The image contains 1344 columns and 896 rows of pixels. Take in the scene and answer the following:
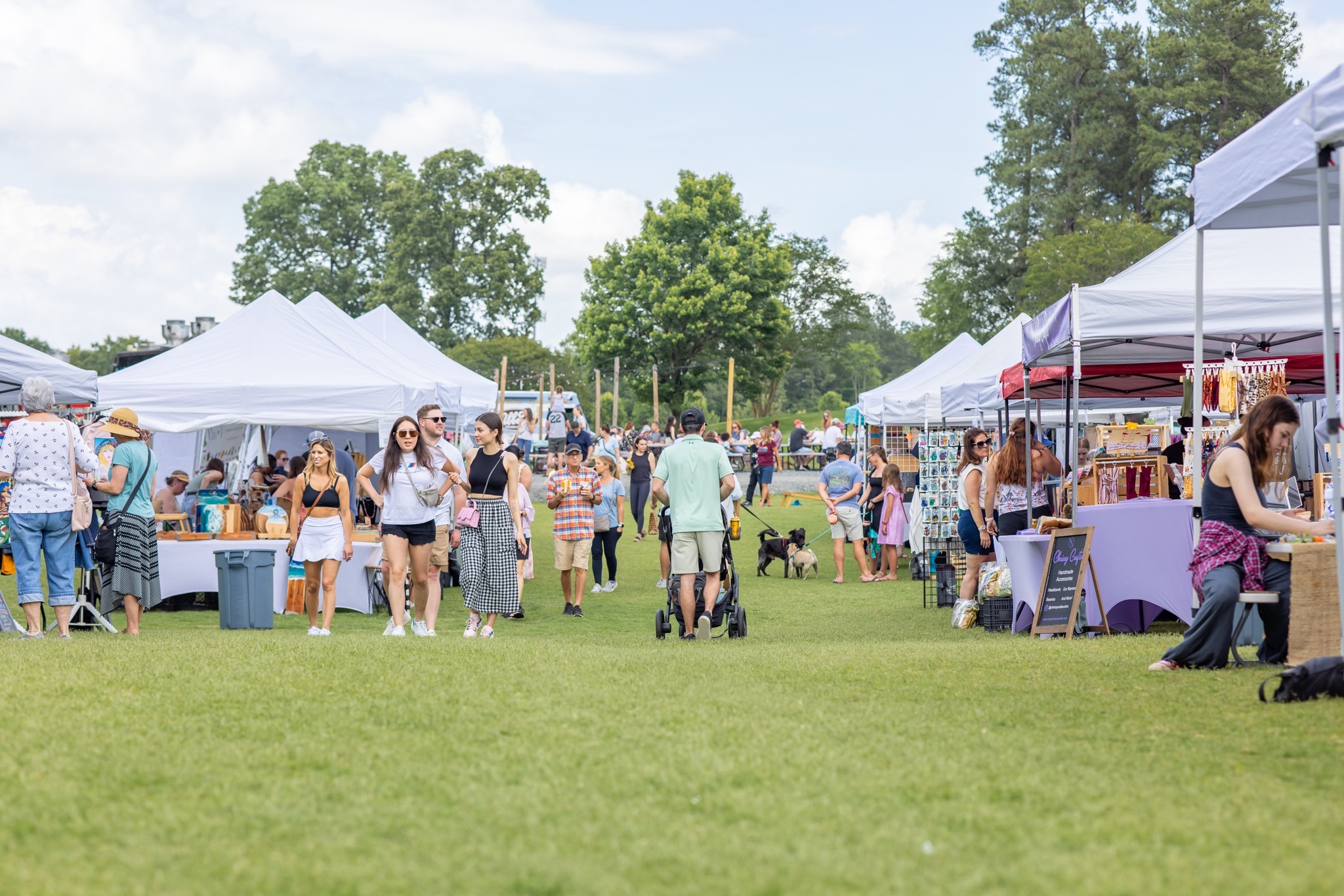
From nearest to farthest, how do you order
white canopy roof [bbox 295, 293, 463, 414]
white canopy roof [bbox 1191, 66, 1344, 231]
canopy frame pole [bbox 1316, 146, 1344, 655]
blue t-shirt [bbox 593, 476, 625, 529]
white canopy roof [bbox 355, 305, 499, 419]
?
white canopy roof [bbox 1191, 66, 1344, 231]
canopy frame pole [bbox 1316, 146, 1344, 655]
blue t-shirt [bbox 593, 476, 625, 529]
white canopy roof [bbox 295, 293, 463, 414]
white canopy roof [bbox 355, 305, 499, 419]

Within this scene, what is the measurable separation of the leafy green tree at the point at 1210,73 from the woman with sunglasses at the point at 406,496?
43942 mm

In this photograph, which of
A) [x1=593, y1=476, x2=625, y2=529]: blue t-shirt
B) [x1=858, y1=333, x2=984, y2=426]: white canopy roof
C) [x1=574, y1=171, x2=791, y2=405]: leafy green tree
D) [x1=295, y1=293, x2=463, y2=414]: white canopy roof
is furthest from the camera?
[x1=574, y1=171, x2=791, y2=405]: leafy green tree

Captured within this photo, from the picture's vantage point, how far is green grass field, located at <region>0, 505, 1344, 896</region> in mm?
3584

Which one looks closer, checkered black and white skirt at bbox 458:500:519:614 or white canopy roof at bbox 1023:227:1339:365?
white canopy roof at bbox 1023:227:1339:365

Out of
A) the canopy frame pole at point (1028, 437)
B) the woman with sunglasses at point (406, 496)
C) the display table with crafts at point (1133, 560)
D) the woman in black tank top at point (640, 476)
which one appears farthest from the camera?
the woman in black tank top at point (640, 476)

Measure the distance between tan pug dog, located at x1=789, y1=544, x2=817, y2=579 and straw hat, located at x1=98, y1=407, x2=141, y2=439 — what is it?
8949 mm

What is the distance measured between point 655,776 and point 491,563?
5.62 metres

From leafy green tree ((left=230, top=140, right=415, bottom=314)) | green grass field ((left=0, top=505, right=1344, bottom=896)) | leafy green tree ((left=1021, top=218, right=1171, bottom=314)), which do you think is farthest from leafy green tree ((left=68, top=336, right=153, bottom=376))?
green grass field ((left=0, top=505, right=1344, bottom=896))

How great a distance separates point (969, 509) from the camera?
463 inches

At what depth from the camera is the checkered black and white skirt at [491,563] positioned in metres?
10.0

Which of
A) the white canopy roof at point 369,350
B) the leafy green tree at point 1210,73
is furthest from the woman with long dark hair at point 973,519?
the leafy green tree at point 1210,73

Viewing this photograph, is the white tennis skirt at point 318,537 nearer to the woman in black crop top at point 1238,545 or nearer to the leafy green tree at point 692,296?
the woman in black crop top at point 1238,545

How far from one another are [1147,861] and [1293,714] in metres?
2.43

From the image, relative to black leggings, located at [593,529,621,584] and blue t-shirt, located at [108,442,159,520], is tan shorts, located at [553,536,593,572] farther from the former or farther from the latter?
blue t-shirt, located at [108,442,159,520]
